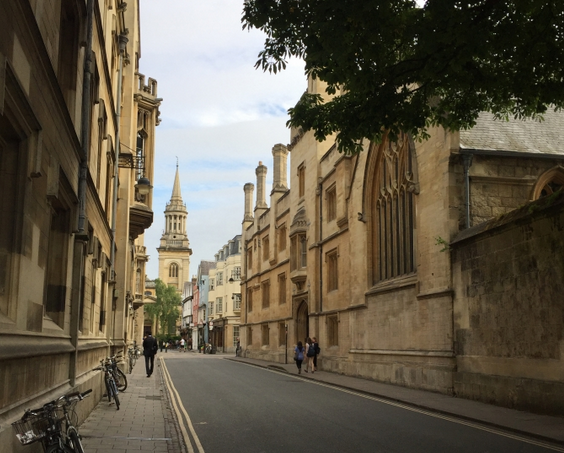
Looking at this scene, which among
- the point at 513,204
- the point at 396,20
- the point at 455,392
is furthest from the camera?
the point at 513,204

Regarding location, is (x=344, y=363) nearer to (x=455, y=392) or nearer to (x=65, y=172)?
(x=455, y=392)

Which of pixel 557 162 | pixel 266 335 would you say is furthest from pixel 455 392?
pixel 266 335

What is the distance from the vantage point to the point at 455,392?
18156 mm

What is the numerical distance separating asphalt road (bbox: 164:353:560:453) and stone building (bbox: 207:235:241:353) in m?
53.1

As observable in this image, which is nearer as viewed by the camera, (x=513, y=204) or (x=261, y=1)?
(x=261, y=1)

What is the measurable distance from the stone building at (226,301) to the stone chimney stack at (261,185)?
19870 millimetres

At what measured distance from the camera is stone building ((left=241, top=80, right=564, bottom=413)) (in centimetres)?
1482

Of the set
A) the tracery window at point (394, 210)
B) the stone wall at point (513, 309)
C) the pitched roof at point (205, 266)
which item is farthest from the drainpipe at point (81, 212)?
the pitched roof at point (205, 266)

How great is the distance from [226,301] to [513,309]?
62772 millimetres

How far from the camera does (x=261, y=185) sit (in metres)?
51.7

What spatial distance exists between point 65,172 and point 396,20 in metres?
5.37

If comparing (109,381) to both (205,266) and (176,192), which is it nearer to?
(205,266)

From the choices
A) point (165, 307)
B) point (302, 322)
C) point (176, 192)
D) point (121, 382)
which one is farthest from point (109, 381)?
point (176, 192)

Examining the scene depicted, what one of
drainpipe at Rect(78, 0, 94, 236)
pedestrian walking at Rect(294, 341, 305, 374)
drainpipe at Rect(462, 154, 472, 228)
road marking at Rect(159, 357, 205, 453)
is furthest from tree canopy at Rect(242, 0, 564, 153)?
pedestrian walking at Rect(294, 341, 305, 374)
